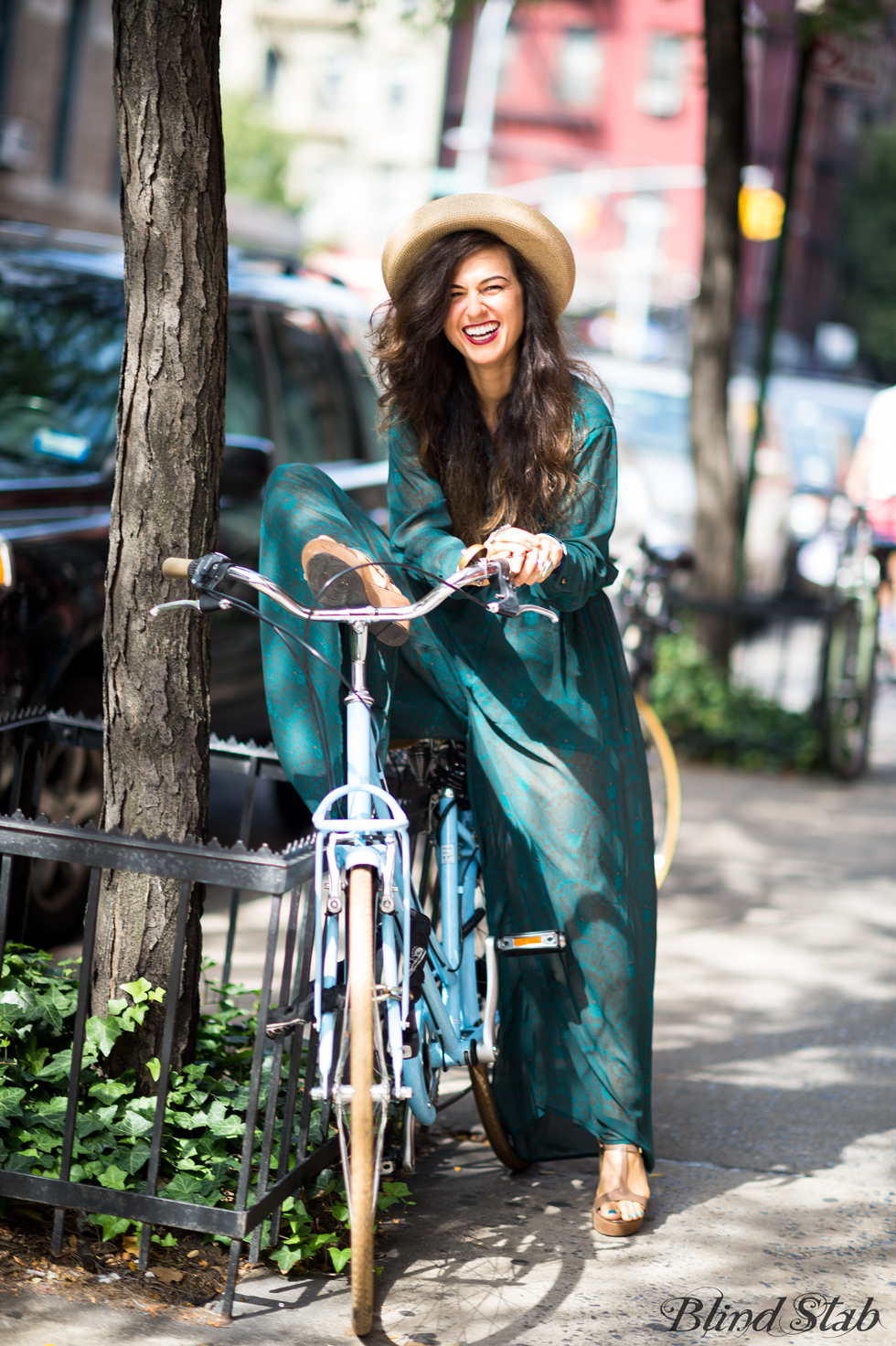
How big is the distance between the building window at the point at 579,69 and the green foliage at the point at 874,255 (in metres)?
13.2

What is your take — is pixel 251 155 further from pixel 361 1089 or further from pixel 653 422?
pixel 361 1089

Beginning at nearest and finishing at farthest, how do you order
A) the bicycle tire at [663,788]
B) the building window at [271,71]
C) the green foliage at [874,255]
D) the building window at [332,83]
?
the bicycle tire at [663,788] < the building window at [332,83] < the building window at [271,71] < the green foliage at [874,255]

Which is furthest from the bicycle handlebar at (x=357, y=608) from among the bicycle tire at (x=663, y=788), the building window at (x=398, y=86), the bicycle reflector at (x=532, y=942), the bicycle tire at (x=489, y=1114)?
the building window at (x=398, y=86)

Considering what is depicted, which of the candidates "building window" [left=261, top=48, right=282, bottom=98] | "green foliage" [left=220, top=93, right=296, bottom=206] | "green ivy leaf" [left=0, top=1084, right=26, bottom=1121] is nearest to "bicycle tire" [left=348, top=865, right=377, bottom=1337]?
"green ivy leaf" [left=0, top=1084, right=26, bottom=1121]

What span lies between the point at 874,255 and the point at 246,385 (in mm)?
51721

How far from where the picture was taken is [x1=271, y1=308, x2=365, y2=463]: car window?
6.25 m

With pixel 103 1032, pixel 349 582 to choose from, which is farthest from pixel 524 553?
pixel 103 1032

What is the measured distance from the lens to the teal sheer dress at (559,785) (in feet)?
10.8

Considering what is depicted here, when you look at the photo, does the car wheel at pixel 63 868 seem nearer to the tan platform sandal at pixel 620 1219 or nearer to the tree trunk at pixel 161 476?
the tree trunk at pixel 161 476

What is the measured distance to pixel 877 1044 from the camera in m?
Answer: 4.57

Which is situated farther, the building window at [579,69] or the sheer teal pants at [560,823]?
the building window at [579,69]

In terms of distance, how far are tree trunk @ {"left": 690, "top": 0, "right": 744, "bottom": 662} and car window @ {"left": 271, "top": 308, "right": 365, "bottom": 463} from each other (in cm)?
286

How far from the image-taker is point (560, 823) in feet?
10.8

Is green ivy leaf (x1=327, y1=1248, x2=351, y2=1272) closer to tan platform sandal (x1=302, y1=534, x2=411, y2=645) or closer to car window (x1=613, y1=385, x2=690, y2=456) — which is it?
tan platform sandal (x1=302, y1=534, x2=411, y2=645)
